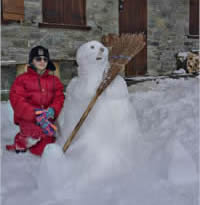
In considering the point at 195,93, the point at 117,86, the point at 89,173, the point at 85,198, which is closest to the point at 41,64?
the point at 117,86

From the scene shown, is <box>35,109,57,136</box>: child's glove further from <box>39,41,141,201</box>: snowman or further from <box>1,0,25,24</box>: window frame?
<box>1,0,25,24</box>: window frame

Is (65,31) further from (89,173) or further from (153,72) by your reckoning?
(89,173)

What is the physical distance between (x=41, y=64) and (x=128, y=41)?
79 centimetres

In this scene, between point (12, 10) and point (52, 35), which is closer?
point (12, 10)

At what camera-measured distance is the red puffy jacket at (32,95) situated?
2336mm

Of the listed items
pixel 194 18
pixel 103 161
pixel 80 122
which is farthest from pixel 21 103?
pixel 194 18

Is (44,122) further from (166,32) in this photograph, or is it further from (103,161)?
(166,32)

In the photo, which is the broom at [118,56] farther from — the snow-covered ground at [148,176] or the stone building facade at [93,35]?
the stone building facade at [93,35]

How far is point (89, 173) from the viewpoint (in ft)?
6.01

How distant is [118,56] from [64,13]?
3973mm

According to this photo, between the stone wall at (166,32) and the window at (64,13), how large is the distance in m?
2.09

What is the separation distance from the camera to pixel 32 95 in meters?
2.41

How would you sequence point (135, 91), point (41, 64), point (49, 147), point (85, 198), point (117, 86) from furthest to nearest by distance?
point (135, 91) < point (41, 64) < point (117, 86) < point (49, 147) < point (85, 198)

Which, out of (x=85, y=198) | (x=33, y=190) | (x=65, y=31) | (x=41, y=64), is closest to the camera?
(x=85, y=198)
